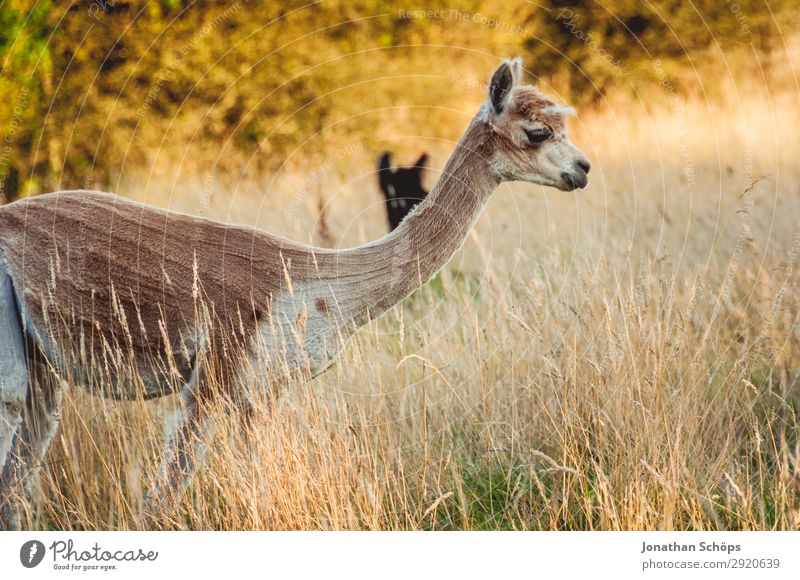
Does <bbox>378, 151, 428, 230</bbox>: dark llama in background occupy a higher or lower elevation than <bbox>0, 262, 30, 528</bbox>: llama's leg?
higher

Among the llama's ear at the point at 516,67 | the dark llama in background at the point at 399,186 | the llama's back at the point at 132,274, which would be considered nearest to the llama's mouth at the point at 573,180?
the llama's ear at the point at 516,67

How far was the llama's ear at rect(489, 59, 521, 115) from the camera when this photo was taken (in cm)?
448

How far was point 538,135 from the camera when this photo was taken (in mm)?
4547

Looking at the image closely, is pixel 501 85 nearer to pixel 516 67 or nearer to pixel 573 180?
pixel 516 67

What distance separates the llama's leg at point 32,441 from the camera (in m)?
4.59

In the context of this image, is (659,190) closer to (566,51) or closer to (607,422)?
(566,51)

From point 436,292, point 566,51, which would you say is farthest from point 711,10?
point 436,292

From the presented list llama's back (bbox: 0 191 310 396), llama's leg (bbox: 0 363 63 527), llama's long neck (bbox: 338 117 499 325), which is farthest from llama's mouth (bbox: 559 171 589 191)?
llama's leg (bbox: 0 363 63 527)

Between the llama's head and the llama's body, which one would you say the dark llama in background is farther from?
the llama's body

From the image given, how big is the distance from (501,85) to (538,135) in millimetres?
288

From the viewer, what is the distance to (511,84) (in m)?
4.54

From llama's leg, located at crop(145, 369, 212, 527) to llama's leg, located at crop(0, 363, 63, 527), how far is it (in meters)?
0.57
